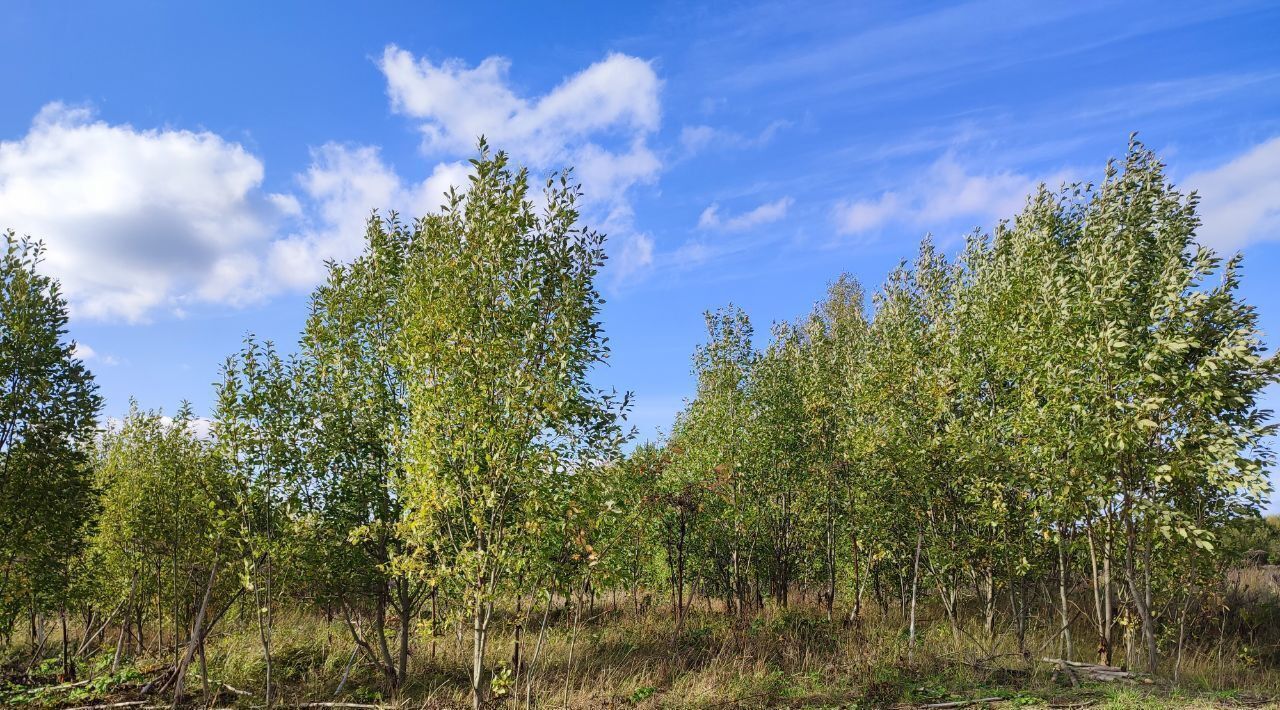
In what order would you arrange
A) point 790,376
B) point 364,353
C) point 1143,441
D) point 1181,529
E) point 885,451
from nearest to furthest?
point 1181,529, point 1143,441, point 364,353, point 885,451, point 790,376

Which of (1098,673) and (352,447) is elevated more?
(352,447)

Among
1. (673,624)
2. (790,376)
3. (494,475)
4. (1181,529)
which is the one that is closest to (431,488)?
(494,475)

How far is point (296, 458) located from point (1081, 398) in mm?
12676

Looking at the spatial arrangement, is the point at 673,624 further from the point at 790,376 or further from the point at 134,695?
the point at 134,695

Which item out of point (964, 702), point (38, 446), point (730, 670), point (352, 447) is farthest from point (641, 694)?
point (38, 446)

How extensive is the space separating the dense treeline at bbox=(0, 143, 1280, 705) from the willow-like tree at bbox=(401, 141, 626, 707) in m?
0.04

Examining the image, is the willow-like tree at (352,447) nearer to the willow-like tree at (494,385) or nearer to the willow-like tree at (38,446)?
the willow-like tree at (494,385)

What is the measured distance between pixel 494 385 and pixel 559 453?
128cm

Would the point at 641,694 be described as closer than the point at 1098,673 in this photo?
No

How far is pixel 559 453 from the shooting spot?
9305 mm

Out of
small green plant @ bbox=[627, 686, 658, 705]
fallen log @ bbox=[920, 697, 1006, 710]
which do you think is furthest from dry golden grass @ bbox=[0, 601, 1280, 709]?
fallen log @ bbox=[920, 697, 1006, 710]

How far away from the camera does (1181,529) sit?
970 cm

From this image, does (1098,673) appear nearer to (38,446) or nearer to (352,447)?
(352,447)

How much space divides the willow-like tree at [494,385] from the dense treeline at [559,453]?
4 centimetres
